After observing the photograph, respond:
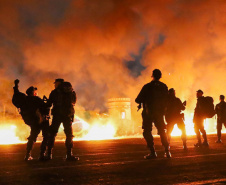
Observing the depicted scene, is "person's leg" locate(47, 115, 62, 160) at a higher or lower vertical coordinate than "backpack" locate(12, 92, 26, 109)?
lower

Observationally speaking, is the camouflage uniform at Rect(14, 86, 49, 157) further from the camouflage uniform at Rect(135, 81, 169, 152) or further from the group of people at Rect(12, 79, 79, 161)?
the camouflage uniform at Rect(135, 81, 169, 152)

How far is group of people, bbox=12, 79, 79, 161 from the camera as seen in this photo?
6.42 meters

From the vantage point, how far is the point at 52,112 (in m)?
6.46

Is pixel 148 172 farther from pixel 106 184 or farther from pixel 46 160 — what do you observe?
pixel 46 160

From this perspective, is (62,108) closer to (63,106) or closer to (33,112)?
(63,106)

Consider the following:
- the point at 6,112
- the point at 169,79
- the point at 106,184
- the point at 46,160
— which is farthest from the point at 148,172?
the point at 169,79

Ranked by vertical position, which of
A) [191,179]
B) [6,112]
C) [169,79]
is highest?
[169,79]

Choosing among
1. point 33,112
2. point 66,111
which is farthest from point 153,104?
point 33,112

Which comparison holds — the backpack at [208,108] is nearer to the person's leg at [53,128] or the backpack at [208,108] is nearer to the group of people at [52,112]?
the group of people at [52,112]

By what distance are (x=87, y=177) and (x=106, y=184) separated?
0.53 metres

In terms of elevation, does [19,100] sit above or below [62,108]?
above

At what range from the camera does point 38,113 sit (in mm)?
6680

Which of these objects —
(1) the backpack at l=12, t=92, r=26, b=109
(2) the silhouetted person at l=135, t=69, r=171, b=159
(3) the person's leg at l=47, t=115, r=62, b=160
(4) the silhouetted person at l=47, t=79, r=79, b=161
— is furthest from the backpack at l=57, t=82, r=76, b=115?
(2) the silhouetted person at l=135, t=69, r=171, b=159

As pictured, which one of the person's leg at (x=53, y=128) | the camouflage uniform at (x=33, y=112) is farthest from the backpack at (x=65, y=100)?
the camouflage uniform at (x=33, y=112)
